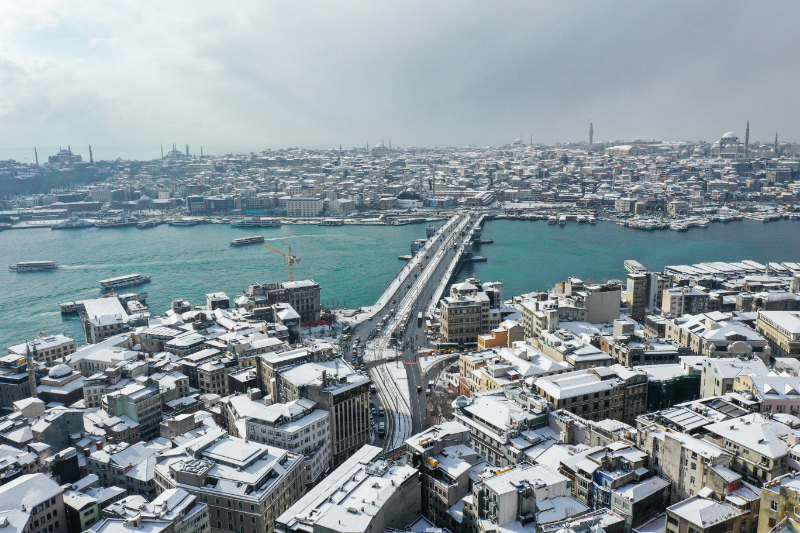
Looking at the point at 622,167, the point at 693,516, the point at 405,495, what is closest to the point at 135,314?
the point at 405,495

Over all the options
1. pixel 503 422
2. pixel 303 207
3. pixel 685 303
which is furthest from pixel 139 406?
pixel 303 207

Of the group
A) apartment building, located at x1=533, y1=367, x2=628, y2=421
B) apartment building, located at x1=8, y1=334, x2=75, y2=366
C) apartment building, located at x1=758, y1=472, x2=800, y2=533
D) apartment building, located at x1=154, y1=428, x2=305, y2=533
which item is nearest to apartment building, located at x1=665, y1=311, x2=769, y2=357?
apartment building, located at x1=533, y1=367, x2=628, y2=421

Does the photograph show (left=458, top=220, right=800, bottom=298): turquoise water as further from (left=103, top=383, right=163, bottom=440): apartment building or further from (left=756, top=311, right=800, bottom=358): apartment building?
(left=103, top=383, right=163, bottom=440): apartment building

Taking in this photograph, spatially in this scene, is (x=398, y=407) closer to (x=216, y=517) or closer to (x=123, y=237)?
(x=216, y=517)

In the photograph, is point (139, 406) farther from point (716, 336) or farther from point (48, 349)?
point (716, 336)

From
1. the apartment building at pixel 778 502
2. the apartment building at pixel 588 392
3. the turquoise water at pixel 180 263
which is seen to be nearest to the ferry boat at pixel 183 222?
the turquoise water at pixel 180 263

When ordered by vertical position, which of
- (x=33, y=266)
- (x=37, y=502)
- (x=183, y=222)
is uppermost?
(x=183, y=222)
